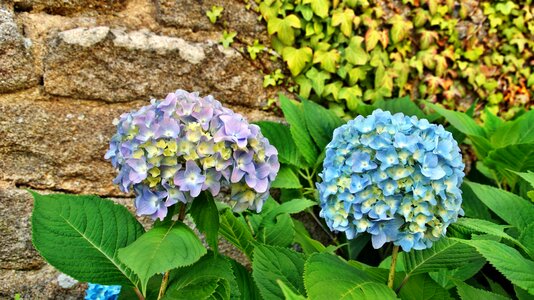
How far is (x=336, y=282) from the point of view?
4.53 ft

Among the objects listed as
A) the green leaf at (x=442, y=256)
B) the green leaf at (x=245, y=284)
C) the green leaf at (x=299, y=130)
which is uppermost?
the green leaf at (x=442, y=256)

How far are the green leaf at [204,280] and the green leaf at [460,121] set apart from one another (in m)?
1.30

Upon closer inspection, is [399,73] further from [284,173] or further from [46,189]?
[46,189]

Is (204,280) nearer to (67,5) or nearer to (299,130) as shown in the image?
(299,130)

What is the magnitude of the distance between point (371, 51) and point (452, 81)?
1.55ft

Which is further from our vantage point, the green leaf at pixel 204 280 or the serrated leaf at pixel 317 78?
the serrated leaf at pixel 317 78

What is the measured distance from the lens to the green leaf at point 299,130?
92.9 inches

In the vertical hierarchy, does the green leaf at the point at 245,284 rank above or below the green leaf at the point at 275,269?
below

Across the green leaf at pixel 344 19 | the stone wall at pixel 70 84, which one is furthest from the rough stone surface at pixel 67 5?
the green leaf at pixel 344 19

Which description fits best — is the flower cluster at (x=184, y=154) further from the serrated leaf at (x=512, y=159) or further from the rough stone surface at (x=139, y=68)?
the serrated leaf at (x=512, y=159)

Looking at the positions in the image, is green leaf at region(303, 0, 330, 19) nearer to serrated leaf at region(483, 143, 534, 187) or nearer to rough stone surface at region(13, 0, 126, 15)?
rough stone surface at region(13, 0, 126, 15)

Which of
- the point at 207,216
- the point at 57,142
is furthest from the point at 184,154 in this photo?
the point at 57,142

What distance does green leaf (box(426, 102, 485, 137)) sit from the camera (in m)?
2.42

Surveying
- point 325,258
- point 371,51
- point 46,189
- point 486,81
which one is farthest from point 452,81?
point 46,189
